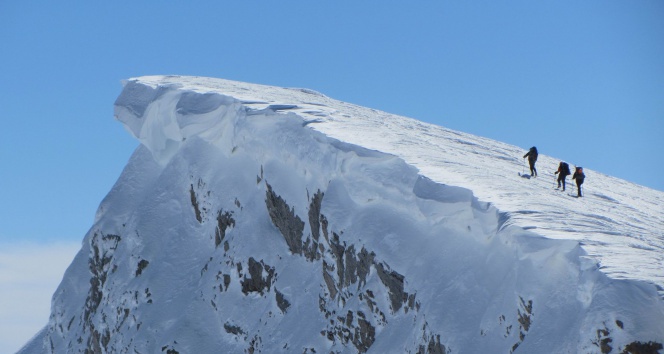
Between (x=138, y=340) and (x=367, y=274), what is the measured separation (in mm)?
11979

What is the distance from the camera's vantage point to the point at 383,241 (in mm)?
31438

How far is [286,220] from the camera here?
37281 mm

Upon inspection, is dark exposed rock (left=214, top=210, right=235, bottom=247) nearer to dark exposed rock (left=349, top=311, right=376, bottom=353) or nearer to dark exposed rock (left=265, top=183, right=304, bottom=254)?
dark exposed rock (left=265, top=183, right=304, bottom=254)

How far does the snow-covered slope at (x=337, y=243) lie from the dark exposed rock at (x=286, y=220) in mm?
73

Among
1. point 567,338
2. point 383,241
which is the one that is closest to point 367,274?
point 383,241

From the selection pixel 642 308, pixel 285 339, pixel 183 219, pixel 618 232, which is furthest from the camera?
pixel 183 219

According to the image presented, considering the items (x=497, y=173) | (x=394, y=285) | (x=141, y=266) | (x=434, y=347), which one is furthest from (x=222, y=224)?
(x=434, y=347)

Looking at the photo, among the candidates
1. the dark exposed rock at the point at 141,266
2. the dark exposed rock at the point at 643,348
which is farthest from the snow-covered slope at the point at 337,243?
the dark exposed rock at the point at 141,266

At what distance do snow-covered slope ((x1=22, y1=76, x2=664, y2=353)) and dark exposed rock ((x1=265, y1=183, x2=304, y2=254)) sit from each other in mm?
73

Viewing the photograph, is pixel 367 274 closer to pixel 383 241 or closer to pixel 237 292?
pixel 383 241

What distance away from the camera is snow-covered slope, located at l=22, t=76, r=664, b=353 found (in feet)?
79.6

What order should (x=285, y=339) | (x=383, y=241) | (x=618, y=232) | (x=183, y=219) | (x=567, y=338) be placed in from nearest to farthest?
1. (x=567, y=338)
2. (x=618, y=232)
3. (x=383, y=241)
4. (x=285, y=339)
5. (x=183, y=219)

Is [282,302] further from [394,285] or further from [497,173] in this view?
[497,173]

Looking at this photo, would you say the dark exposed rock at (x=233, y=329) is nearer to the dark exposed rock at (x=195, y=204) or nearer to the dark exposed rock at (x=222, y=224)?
the dark exposed rock at (x=222, y=224)
